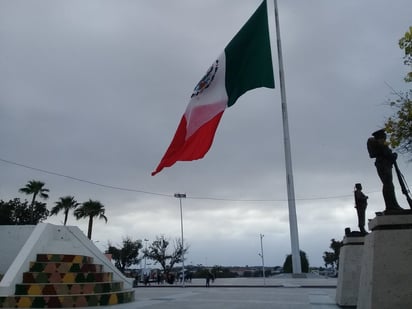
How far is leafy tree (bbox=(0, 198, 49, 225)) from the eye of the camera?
49281 mm

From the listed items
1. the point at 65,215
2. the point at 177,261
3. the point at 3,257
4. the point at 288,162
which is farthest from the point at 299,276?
the point at 177,261

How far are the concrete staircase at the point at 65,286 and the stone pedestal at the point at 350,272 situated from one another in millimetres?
8066

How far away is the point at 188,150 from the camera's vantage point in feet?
33.1

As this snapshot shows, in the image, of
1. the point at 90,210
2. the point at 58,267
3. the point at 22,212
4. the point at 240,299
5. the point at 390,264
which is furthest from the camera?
the point at 22,212

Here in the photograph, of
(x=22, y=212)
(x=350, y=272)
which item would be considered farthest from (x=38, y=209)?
(x=350, y=272)

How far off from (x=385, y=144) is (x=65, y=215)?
152 ft

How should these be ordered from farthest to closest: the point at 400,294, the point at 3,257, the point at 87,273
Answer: the point at 3,257 < the point at 87,273 < the point at 400,294

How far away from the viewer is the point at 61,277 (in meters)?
14.8

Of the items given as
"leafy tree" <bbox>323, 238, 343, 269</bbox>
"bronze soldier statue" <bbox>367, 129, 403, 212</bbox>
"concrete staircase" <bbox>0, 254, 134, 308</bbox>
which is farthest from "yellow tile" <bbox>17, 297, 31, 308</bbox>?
"leafy tree" <bbox>323, 238, 343, 269</bbox>

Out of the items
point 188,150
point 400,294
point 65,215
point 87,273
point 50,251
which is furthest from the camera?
point 65,215

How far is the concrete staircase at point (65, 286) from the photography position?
1348 cm

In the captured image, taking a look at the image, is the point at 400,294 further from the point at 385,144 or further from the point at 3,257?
the point at 3,257

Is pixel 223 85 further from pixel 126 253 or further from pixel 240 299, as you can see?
pixel 126 253

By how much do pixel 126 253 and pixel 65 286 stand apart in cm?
6399
